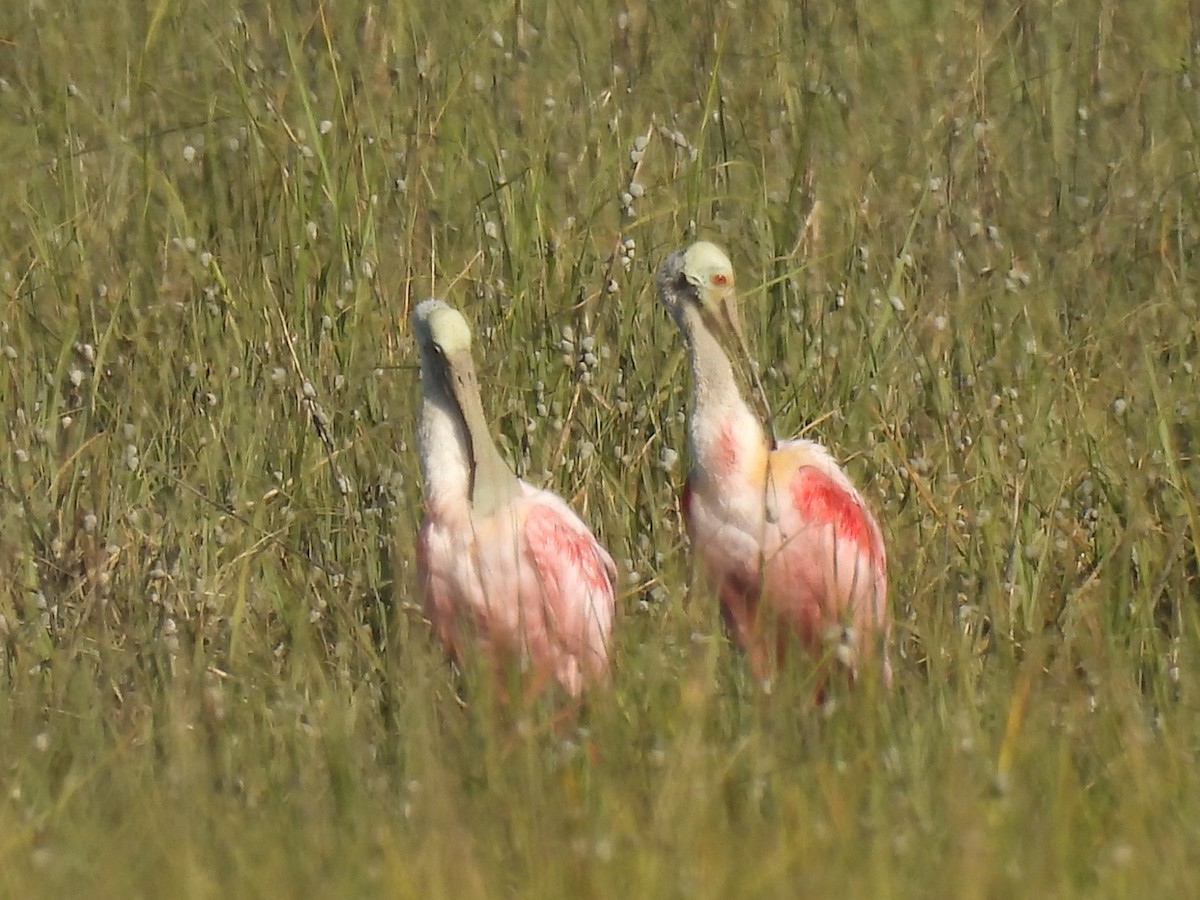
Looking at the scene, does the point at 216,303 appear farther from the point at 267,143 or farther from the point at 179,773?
the point at 179,773

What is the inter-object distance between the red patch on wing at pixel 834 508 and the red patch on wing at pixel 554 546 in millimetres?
519

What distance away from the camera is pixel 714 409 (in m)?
5.23

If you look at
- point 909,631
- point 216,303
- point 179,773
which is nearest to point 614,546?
point 909,631

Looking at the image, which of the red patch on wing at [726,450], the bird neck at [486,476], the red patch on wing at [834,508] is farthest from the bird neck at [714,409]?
the bird neck at [486,476]

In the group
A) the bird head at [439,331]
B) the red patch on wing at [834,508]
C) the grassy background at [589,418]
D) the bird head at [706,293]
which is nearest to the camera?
the grassy background at [589,418]

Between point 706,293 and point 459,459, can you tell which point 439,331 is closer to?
point 459,459

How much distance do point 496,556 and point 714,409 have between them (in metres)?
0.61

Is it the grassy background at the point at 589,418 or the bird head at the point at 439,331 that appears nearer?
the grassy background at the point at 589,418

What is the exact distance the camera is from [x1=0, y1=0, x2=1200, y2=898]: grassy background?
11.8 ft

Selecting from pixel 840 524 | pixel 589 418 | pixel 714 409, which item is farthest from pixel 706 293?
pixel 840 524

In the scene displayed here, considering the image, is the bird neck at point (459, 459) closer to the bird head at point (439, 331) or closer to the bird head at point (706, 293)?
the bird head at point (439, 331)

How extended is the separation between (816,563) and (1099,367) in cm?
98

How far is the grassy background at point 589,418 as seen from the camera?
11.8 ft

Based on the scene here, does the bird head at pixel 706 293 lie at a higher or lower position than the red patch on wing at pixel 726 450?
higher
